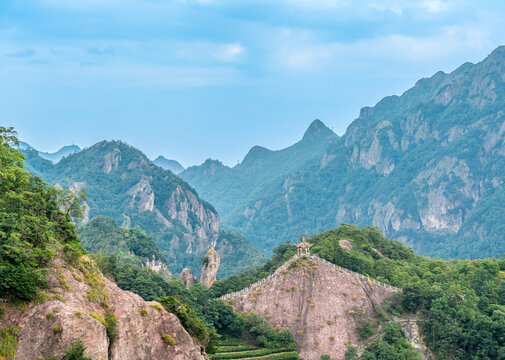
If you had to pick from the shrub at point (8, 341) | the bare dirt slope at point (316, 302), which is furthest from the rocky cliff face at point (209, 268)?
the shrub at point (8, 341)

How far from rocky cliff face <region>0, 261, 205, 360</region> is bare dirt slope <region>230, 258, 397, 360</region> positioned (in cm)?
2903

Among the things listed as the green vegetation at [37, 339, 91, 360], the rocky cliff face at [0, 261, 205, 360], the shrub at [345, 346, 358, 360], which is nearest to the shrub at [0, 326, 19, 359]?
the rocky cliff face at [0, 261, 205, 360]

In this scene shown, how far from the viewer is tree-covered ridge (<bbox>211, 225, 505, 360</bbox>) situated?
199 feet

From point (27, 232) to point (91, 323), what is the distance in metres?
8.30

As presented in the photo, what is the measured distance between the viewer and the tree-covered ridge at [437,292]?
60.7 metres

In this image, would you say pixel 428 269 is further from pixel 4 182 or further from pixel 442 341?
pixel 4 182

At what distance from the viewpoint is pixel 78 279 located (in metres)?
36.3

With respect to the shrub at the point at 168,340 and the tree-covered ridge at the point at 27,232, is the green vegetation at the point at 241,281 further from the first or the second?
the shrub at the point at 168,340

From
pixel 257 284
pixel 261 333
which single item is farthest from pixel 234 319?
pixel 257 284

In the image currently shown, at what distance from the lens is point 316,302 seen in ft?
226

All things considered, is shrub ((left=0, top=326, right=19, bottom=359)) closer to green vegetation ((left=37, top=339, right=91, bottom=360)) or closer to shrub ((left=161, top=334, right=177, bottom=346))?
green vegetation ((left=37, top=339, right=91, bottom=360))

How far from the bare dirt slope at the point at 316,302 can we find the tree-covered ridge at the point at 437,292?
2.88 m

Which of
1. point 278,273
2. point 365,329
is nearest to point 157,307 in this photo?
point 365,329

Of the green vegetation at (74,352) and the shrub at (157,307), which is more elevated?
the shrub at (157,307)
